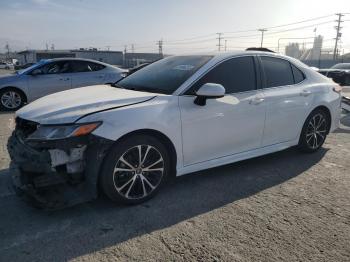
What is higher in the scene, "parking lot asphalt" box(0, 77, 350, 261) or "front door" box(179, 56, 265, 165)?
"front door" box(179, 56, 265, 165)

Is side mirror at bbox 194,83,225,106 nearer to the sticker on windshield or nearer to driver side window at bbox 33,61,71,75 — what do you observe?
the sticker on windshield

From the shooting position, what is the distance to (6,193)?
12.8 feet

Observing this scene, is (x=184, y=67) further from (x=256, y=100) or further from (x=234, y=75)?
(x=256, y=100)

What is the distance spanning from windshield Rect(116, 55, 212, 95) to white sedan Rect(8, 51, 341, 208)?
0.02 meters

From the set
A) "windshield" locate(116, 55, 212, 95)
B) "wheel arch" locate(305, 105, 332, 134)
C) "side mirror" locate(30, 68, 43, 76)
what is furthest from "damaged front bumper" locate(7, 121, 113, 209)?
"side mirror" locate(30, 68, 43, 76)

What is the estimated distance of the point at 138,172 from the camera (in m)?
3.60

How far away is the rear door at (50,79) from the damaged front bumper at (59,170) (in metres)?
7.15

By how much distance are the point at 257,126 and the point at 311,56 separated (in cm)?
6719

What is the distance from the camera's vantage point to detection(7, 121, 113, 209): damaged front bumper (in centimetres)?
315

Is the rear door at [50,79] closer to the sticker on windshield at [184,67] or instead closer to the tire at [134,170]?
the sticker on windshield at [184,67]

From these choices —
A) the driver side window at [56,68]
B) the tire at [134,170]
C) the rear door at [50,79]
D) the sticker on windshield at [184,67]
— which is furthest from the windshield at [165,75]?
the driver side window at [56,68]

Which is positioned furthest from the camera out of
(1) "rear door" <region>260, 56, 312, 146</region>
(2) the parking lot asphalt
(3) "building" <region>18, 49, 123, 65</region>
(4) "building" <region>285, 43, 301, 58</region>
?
(4) "building" <region>285, 43, 301, 58</region>

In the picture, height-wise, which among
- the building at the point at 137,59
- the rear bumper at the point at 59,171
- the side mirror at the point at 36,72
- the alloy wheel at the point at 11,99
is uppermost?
the side mirror at the point at 36,72

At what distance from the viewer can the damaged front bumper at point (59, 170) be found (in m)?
3.15
